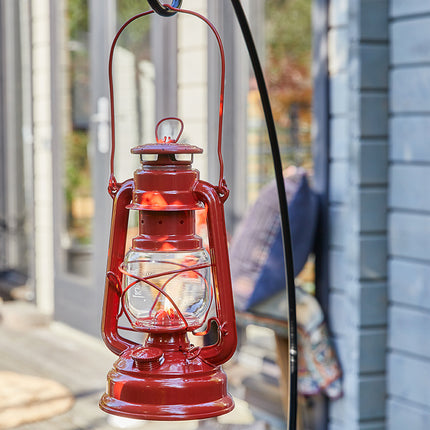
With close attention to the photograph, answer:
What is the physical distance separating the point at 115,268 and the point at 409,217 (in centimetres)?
137

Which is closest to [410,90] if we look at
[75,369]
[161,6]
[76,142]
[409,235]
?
[409,235]

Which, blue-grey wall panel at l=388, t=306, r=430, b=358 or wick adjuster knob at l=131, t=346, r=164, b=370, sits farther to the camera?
blue-grey wall panel at l=388, t=306, r=430, b=358

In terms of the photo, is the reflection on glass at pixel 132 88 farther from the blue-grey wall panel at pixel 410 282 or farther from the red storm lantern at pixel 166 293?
the red storm lantern at pixel 166 293

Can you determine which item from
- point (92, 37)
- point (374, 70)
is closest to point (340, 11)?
point (374, 70)

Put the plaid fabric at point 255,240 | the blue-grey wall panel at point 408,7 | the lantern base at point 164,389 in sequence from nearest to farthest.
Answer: the lantern base at point 164,389 < the blue-grey wall panel at point 408,7 < the plaid fabric at point 255,240

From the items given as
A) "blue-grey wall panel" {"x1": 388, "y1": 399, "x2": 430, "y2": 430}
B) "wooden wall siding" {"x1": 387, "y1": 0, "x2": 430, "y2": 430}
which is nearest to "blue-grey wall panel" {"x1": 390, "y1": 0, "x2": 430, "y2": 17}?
"wooden wall siding" {"x1": 387, "y1": 0, "x2": 430, "y2": 430}

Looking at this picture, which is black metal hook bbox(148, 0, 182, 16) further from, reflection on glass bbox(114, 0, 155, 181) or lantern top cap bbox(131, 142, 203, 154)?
reflection on glass bbox(114, 0, 155, 181)

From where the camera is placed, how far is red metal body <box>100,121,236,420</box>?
948 millimetres

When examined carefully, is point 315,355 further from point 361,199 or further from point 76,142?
point 76,142

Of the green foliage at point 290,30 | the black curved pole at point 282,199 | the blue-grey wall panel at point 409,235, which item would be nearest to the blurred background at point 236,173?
the blue-grey wall panel at point 409,235

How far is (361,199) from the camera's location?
225cm

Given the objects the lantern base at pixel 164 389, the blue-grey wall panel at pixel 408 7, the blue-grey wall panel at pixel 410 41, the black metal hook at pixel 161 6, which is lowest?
the lantern base at pixel 164 389

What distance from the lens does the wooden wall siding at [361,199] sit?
7.30 ft

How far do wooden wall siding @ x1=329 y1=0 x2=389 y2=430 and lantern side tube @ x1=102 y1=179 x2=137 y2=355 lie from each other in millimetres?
1334
